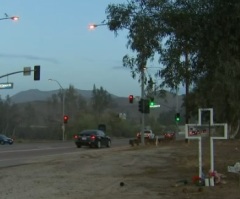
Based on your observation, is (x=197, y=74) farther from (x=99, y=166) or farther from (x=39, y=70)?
(x=39, y=70)

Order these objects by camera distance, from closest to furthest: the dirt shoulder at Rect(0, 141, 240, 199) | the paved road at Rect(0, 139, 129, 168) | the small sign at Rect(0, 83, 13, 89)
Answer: the dirt shoulder at Rect(0, 141, 240, 199)
the paved road at Rect(0, 139, 129, 168)
the small sign at Rect(0, 83, 13, 89)

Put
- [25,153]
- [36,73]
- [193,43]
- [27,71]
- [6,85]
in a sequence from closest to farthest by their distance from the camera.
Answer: [193,43]
[25,153]
[36,73]
[27,71]
[6,85]

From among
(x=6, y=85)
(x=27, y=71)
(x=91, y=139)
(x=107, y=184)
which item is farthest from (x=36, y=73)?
(x=107, y=184)

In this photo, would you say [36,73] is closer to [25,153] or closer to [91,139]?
[91,139]

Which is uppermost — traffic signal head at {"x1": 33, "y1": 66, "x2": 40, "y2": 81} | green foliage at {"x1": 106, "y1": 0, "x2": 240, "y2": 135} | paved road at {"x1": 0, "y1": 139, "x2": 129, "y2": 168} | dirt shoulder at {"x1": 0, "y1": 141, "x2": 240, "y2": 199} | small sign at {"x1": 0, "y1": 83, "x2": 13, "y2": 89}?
traffic signal head at {"x1": 33, "y1": 66, "x2": 40, "y2": 81}

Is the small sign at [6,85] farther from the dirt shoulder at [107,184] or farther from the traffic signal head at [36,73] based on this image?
the dirt shoulder at [107,184]

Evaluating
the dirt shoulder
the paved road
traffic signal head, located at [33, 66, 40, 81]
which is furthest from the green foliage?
traffic signal head, located at [33, 66, 40, 81]

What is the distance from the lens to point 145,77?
544 inches

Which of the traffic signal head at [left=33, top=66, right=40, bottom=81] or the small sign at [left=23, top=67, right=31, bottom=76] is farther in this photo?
the small sign at [left=23, top=67, right=31, bottom=76]

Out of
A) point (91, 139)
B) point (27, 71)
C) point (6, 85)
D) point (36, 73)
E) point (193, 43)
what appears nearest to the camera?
point (193, 43)

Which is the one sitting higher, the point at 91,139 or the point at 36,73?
the point at 36,73

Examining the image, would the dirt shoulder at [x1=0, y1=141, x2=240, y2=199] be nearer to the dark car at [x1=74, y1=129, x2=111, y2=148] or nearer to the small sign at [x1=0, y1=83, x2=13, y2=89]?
the dark car at [x1=74, y1=129, x2=111, y2=148]

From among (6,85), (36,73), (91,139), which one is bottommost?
(91,139)

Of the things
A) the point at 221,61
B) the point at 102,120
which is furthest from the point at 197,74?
the point at 102,120
